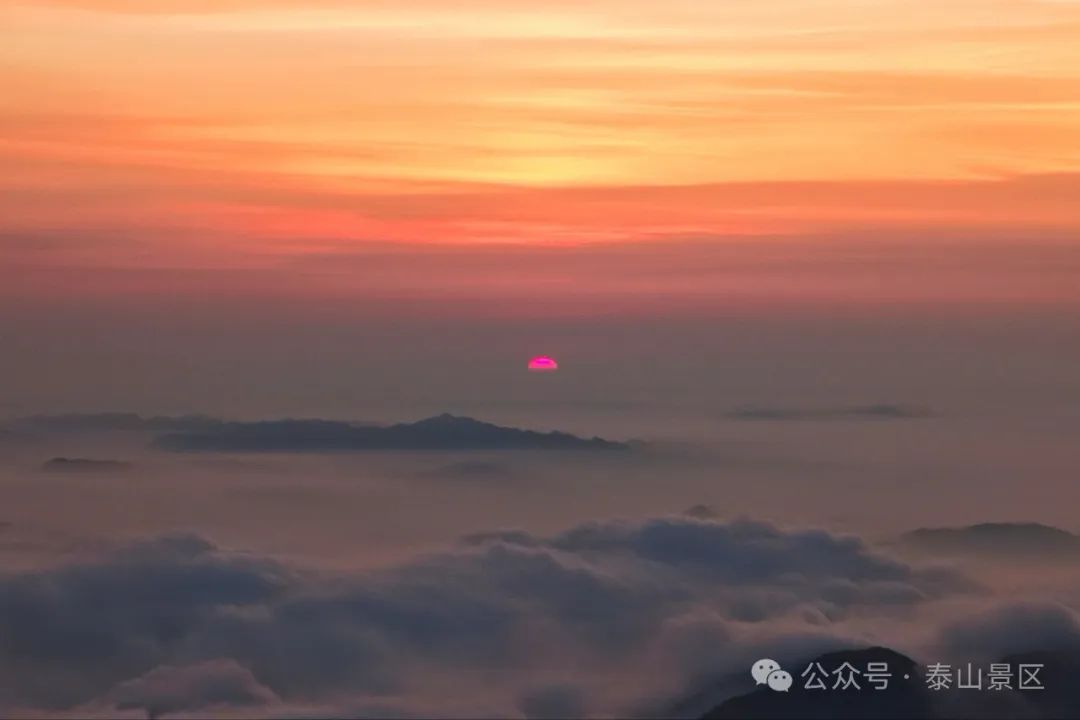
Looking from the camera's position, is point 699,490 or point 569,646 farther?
point 699,490

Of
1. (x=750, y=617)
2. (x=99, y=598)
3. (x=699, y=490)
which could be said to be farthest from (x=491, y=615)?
(x=699, y=490)

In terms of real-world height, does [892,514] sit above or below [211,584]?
above

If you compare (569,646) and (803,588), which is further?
(803,588)

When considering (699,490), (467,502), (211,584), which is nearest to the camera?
(211,584)

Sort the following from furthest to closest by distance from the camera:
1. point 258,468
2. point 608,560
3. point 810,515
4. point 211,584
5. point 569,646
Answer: point 258,468 < point 810,515 < point 608,560 < point 211,584 < point 569,646

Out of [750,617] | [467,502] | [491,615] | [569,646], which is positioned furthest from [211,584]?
[467,502]

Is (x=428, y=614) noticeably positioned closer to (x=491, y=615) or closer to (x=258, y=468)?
(x=491, y=615)

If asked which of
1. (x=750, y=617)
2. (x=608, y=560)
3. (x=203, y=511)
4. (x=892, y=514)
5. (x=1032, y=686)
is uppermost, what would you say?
(x=892, y=514)

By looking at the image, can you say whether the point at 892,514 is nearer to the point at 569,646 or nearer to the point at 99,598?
the point at 569,646

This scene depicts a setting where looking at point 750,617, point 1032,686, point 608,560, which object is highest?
point 608,560
